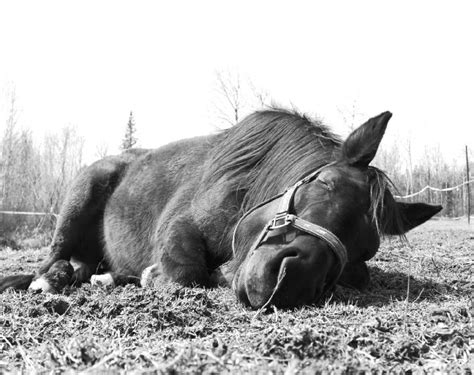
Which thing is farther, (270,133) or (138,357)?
(270,133)

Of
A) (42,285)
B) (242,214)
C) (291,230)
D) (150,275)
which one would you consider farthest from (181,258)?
(42,285)

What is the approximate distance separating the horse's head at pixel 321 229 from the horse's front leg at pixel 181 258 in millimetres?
553

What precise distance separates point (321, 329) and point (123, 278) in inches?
116

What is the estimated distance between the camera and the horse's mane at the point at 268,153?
3695 millimetres

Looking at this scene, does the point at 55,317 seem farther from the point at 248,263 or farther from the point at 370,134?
the point at 370,134

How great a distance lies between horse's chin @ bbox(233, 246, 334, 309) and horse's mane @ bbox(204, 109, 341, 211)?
0.94m

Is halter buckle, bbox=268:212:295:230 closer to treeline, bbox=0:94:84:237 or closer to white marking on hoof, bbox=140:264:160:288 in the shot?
white marking on hoof, bbox=140:264:160:288

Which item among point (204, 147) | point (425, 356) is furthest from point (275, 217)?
point (204, 147)

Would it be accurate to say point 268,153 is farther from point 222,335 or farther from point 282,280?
point 222,335

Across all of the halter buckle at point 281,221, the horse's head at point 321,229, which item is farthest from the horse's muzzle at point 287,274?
the halter buckle at point 281,221

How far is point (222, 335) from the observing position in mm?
2051

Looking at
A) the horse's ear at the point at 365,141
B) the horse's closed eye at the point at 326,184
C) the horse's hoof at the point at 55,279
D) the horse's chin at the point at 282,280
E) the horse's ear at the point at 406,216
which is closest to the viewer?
the horse's chin at the point at 282,280

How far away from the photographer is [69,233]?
5207 millimetres

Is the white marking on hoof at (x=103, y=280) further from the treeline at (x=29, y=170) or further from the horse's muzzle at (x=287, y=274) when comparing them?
the treeline at (x=29, y=170)
